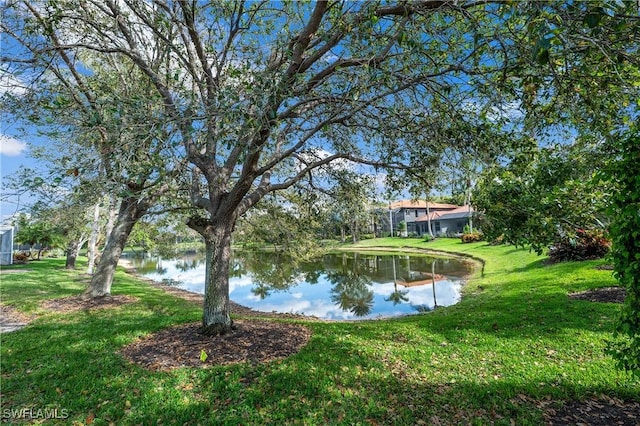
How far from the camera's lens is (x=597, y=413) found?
3977 millimetres

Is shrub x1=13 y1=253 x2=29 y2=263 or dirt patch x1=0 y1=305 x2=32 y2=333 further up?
shrub x1=13 y1=253 x2=29 y2=263

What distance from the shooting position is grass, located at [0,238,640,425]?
13.0 feet

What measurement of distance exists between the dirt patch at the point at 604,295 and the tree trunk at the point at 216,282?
9.31 metres

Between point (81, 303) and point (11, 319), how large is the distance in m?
1.99

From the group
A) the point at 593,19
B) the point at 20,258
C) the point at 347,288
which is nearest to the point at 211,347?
the point at 593,19

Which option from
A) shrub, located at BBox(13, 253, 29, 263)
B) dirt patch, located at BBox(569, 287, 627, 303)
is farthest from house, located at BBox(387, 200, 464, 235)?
shrub, located at BBox(13, 253, 29, 263)

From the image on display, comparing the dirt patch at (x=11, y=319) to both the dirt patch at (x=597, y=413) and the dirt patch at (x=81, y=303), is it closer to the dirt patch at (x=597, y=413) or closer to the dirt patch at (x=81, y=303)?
the dirt patch at (x=81, y=303)

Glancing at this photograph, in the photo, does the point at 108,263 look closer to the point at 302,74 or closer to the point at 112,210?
the point at 112,210

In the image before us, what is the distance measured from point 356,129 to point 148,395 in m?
5.50

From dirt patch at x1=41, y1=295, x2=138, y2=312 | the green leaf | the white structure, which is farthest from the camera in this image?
the white structure

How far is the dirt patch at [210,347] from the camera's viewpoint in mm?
5324

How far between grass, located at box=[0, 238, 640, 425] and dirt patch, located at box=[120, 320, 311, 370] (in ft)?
0.89

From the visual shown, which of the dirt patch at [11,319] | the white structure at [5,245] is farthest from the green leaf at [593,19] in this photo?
the white structure at [5,245]

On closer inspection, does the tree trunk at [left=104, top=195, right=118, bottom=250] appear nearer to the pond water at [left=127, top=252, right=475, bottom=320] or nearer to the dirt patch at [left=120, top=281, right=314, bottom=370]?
the dirt patch at [left=120, top=281, right=314, bottom=370]
